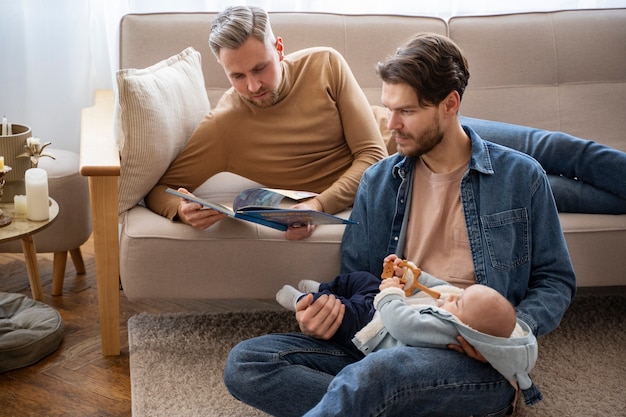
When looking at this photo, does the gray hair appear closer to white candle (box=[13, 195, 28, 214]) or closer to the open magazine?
the open magazine

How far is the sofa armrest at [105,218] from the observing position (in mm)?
2156

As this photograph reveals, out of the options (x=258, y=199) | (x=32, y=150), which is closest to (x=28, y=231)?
(x=32, y=150)

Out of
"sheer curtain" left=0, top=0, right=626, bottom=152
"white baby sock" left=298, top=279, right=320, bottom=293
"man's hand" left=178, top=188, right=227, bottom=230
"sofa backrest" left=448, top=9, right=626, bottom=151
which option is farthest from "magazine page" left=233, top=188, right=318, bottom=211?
"sheer curtain" left=0, top=0, right=626, bottom=152

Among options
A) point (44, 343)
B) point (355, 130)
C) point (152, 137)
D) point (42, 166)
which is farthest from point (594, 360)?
point (42, 166)

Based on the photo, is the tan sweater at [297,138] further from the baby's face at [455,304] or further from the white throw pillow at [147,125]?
the baby's face at [455,304]

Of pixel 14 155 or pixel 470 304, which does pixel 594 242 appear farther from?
pixel 14 155

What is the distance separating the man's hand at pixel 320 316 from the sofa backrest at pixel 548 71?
1202mm

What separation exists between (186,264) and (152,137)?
0.36m

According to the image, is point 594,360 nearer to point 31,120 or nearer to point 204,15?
point 204,15

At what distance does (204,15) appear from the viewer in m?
2.76

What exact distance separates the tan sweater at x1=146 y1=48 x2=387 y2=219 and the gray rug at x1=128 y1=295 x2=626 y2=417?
1.34 feet

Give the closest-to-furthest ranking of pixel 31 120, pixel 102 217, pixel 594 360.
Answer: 1. pixel 102 217
2. pixel 594 360
3. pixel 31 120

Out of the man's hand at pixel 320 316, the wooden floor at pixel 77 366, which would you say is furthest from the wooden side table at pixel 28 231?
the man's hand at pixel 320 316

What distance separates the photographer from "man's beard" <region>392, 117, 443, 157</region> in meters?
1.90
